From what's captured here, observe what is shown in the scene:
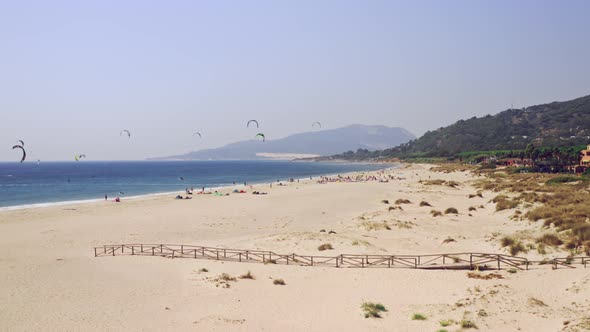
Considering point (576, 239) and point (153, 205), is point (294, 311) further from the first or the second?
point (153, 205)

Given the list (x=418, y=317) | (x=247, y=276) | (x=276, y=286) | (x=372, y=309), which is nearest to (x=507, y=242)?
(x=418, y=317)

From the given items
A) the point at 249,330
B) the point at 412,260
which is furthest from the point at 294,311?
the point at 412,260

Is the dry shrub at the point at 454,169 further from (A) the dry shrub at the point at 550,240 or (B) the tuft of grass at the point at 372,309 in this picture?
(B) the tuft of grass at the point at 372,309

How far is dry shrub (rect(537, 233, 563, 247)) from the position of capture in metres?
21.9

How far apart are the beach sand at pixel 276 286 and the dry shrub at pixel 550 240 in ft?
5.19

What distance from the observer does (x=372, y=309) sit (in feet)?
47.9

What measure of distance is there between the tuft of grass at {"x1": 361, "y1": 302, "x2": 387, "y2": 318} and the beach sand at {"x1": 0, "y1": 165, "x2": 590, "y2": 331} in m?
0.21

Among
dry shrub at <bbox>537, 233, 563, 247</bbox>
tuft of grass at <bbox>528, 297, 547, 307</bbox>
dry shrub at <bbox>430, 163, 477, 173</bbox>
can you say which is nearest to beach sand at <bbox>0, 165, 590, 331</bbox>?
tuft of grass at <bbox>528, 297, 547, 307</bbox>

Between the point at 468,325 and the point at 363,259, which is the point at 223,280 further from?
the point at 468,325

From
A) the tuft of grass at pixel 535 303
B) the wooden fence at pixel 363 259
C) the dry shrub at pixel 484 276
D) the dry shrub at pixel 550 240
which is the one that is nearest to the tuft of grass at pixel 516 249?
the wooden fence at pixel 363 259

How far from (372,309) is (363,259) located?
19.8 feet

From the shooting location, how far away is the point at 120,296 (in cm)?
1709

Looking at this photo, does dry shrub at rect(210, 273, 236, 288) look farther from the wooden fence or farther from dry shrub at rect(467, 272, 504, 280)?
dry shrub at rect(467, 272, 504, 280)

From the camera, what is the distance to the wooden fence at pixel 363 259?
18781 millimetres
